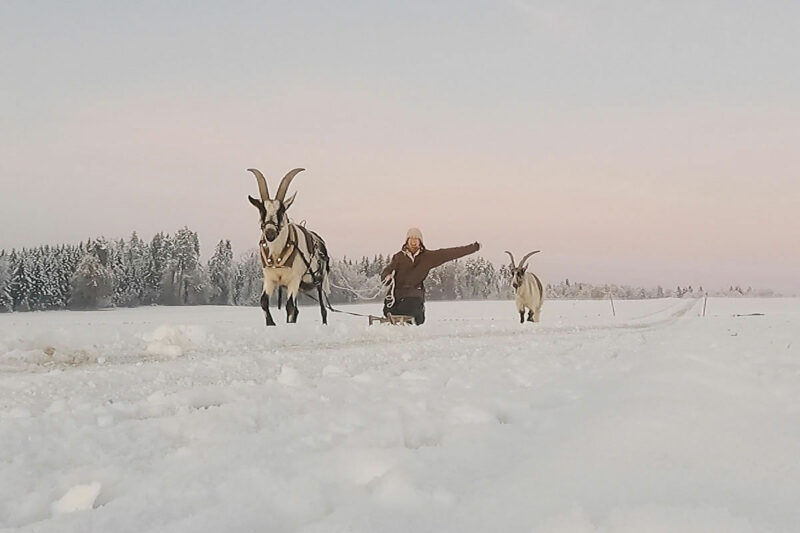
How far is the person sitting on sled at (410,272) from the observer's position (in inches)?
468

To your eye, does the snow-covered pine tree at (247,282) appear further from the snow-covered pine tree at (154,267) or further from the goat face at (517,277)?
the goat face at (517,277)

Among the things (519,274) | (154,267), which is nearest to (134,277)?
(154,267)

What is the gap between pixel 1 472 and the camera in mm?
2041

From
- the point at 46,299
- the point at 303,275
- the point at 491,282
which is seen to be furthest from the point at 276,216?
the point at 491,282

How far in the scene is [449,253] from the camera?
459 inches

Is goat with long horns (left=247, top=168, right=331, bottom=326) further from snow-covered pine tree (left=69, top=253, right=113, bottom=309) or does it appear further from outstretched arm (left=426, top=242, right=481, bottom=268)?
snow-covered pine tree (left=69, top=253, right=113, bottom=309)

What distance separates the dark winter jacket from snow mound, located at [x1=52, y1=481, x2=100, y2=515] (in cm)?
998

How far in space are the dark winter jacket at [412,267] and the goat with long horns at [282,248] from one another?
1887 millimetres

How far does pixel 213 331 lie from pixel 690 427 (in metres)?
6.32

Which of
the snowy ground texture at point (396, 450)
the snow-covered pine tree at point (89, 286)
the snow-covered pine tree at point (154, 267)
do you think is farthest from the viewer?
the snow-covered pine tree at point (154, 267)

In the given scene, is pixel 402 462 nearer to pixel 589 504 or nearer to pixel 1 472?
pixel 589 504

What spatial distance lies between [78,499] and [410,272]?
10176mm

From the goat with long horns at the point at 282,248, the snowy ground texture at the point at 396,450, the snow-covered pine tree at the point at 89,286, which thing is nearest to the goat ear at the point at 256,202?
the goat with long horns at the point at 282,248

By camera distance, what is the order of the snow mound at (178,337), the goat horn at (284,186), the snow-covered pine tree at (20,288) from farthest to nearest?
1. the snow-covered pine tree at (20,288)
2. the goat horn at (284,186)
3. the snow mound at (178,337)
